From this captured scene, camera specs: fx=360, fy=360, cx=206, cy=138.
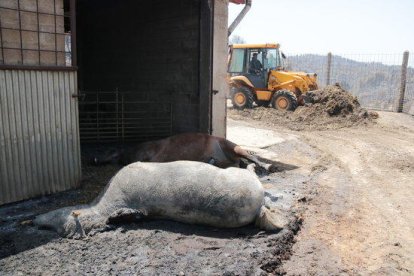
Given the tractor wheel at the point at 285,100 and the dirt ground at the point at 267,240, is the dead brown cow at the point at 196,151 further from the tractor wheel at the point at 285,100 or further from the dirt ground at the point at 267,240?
the tractor wheel at the point at 285,100

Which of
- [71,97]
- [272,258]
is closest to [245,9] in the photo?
[71,97]

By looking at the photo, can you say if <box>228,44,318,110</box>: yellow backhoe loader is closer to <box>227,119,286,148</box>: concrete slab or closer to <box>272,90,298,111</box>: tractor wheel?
<box>272,90,298,111</box>: tractor wheel

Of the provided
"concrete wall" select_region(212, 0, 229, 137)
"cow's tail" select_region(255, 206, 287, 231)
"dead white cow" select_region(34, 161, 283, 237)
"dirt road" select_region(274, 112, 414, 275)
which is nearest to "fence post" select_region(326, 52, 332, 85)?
"dirt road" select_region(274, 112, 414, 275)

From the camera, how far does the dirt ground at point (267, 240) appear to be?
3.55 meters

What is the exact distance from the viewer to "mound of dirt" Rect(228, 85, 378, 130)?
12.7 metres

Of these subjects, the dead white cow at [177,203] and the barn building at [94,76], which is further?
the barn building at [94,76]

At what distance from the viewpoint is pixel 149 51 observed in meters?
9.01

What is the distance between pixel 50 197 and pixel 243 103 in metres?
11.2

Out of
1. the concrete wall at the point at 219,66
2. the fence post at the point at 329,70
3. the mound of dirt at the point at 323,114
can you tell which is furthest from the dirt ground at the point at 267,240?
the fence post at the point at 329,70

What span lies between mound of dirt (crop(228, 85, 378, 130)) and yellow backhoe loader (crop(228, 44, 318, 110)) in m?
0.59

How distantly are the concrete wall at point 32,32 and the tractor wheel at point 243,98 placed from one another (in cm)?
1072

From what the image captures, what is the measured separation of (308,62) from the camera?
82.0ft

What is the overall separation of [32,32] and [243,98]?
11.2 m

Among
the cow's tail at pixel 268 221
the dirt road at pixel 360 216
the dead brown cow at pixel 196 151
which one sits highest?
the dead brown cow at pixel 196 151
